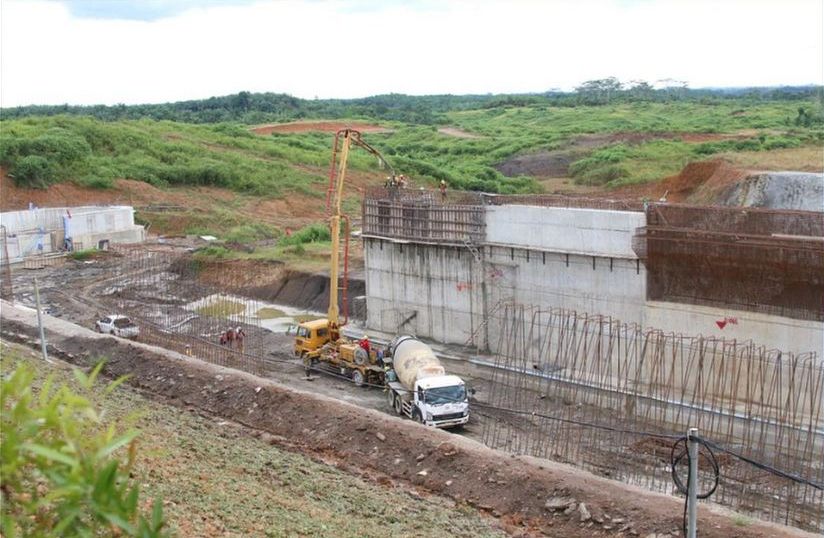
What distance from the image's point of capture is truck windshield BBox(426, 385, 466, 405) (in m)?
22.2

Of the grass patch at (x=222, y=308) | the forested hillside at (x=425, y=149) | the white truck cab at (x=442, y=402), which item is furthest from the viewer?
the forested hillside at (x=425, y=149)

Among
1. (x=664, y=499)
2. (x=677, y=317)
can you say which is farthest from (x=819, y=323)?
(x=664, y=499)

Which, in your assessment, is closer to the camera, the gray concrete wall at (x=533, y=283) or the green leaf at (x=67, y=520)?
the green leaf at (x=67, y=520)

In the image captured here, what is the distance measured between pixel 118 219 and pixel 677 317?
36230 mm

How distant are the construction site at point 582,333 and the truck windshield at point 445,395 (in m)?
0.42

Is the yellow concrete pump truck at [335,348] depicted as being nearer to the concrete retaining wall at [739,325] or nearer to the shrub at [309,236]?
the concrete retaining wall at [739,325]

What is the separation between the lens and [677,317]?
24000 mm

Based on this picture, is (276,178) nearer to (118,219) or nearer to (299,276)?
(118,219)

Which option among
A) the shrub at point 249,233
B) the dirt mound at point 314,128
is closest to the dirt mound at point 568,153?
the shrub at point 249,233

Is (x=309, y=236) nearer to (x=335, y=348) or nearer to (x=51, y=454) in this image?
(x=335, y=348)

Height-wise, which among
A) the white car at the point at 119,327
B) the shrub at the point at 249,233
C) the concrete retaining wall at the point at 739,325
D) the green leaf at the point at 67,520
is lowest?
the white car at the point at 119,327

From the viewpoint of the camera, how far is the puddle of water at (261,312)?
35562 millimetres

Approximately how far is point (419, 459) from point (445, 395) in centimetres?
355

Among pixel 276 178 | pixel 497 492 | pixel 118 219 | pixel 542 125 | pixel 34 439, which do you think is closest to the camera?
pixel 34 439
